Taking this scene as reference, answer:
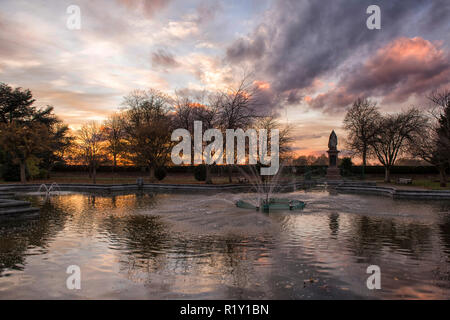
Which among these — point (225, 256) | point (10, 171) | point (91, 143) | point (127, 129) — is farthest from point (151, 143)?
point (225, 256)

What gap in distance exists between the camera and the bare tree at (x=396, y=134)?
3956 centimetres

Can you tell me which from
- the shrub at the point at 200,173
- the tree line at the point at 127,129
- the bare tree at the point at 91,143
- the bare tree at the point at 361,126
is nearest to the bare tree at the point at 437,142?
the bare tree at the point at 361,126

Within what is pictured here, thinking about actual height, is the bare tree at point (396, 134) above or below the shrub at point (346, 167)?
above

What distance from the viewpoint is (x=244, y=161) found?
38.2 metres

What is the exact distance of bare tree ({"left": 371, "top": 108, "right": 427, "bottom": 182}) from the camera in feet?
130

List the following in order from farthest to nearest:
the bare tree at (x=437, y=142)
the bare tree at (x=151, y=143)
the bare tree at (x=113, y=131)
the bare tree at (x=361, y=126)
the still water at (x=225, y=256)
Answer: the bare tree at (x=113, y=131) → the bare tree at (x=361, y=126) → the bare tree at (x=151, y=143) → the bare tree at (x=437, y=142) → the still water at (x=225, y=256)

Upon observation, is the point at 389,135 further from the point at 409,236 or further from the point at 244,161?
the point at 409,236

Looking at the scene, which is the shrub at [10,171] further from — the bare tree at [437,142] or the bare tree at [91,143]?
the bare tree at [437,142]

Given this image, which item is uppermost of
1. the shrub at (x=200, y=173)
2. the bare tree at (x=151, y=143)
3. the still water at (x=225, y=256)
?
the bare tree at (x=151, y=143)

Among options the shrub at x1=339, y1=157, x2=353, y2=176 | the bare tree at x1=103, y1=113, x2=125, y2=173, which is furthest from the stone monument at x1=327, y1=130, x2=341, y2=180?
the bare tree at x1=103, y1=113, x2=125, y2=173

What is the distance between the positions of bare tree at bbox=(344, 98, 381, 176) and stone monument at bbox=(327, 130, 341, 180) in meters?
2.44

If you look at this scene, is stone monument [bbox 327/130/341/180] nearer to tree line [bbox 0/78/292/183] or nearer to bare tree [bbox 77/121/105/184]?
tree line [bbox 0/78/292/183]

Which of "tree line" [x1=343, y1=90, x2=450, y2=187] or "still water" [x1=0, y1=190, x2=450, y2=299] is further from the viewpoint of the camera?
"tree line" [x1=343, y1=90, x2=450, y2=187]

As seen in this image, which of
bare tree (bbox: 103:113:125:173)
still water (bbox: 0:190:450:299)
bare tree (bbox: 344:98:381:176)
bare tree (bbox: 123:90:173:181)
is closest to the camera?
still water (bbox: 0:190:450:299)
